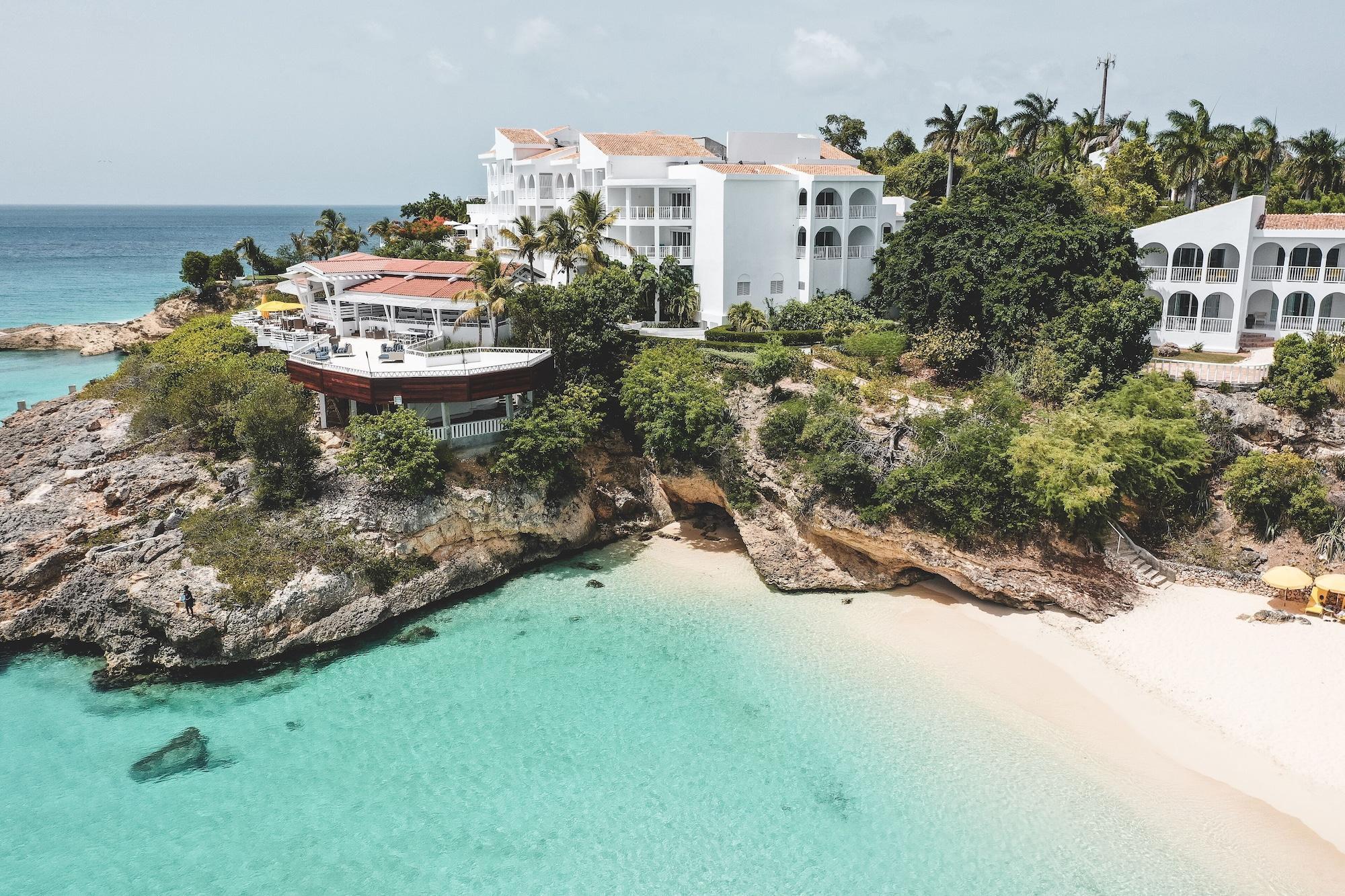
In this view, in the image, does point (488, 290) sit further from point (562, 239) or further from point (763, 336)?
point (763, 336)

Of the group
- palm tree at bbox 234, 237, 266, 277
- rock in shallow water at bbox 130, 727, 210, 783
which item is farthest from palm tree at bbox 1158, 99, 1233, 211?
palm tree at bbox 234, 237, 266, 277

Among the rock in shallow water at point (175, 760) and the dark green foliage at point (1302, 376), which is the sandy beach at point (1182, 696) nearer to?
the dark green foliage at point (1302, 376)

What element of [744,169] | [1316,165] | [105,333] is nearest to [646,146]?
[744,169]

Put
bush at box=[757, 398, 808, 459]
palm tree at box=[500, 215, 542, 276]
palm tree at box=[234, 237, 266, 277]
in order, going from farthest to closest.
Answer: palm tree at box=[234, 237, 266, 277], palm tree at box=[500, 215, 542, 276], bush at box=[757, 398, 808, 459]

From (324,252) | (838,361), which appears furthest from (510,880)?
(324,252)

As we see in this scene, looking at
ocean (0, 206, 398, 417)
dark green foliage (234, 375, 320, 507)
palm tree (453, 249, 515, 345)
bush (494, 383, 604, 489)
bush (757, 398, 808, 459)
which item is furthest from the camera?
ocean (0, 206, 398, 417)

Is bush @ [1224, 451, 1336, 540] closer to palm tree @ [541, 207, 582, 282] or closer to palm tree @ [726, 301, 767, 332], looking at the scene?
palm tree @ [726, 301, 767, 332]

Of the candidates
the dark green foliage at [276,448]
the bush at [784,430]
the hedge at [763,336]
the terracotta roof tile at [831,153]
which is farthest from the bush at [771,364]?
the terracotta roof tile at [831,153]
